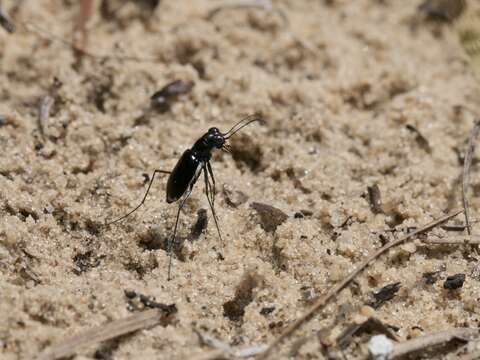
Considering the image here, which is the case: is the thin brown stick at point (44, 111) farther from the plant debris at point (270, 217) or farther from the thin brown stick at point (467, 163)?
the thin brown stick at point (467, 163)

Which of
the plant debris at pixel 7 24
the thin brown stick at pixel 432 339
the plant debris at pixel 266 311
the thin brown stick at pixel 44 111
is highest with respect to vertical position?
the plant debris at pixel 7 24

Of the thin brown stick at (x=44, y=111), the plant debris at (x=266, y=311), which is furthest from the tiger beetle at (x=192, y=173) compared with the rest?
the thin brown stick at (x=44, y=111)

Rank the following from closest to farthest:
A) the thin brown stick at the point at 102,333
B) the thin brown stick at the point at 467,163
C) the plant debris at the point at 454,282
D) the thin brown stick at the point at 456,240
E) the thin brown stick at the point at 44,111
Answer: the thin brown stick at the point at 102,333, the plant debris at the point at 454,282, the thin brown stick at the point at 456,240, the thin brown stick at the point at 467,163, the thin brown stick at the point at 44,111

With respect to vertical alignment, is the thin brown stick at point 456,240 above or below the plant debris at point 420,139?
below

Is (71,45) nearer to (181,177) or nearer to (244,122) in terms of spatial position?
(244,122)

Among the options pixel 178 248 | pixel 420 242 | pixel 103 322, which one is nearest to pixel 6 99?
pixel 178 248

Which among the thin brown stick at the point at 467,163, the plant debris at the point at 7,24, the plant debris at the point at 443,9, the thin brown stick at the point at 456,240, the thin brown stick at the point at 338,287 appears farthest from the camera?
the plant debris at the point at 443,9

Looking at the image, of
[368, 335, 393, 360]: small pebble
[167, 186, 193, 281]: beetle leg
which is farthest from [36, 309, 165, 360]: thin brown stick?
[368, 335, 393, 360]: small pebble

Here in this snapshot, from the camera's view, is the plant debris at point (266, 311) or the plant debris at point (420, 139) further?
the plant debris at point (420, 139)

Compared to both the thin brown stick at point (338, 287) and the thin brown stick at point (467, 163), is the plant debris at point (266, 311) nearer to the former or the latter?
the thin brown stick at point (338, 287)
